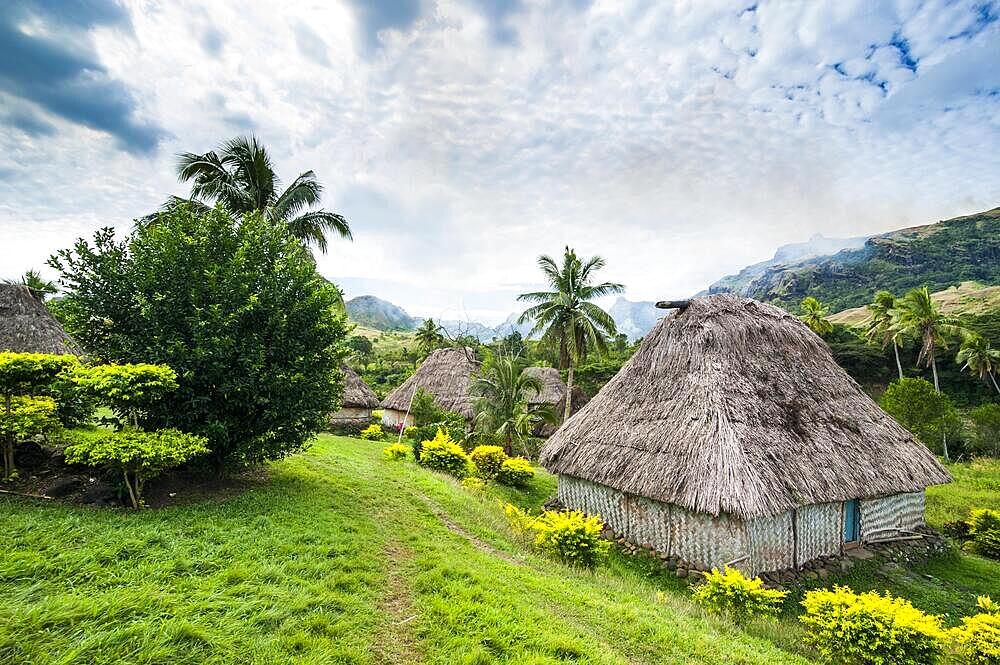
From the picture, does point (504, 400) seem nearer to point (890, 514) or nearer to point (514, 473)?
point (514, 473)

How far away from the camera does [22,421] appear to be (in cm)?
658

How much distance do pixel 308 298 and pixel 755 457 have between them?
9911 millimetres

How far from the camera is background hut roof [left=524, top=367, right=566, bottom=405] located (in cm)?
2991

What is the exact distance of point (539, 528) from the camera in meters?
9.34

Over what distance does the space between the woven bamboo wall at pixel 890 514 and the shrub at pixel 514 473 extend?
9.50 meters

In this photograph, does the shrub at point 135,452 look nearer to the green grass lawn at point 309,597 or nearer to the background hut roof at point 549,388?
the green grass lawn at point 309,597

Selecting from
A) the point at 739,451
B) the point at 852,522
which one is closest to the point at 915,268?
the point at 852,522

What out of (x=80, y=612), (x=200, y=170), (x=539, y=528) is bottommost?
(x=539, y=528)

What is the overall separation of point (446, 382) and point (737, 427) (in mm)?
20537

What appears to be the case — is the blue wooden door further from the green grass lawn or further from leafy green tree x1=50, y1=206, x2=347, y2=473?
leafy green tree x1=50, y1=206, x2=347, y2=473

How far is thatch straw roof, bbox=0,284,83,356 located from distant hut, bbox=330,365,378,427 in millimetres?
16600

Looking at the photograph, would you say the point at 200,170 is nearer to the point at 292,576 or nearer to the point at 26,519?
the point at 26,519

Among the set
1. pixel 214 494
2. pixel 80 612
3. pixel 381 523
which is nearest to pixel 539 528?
pixel 381 523

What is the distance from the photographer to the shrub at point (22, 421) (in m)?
6.50
